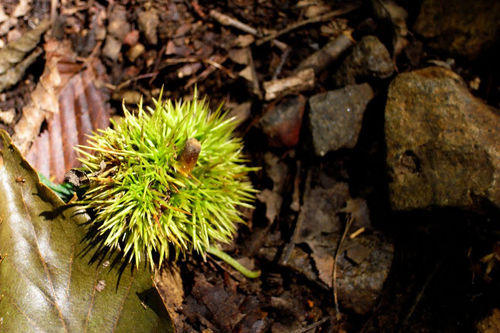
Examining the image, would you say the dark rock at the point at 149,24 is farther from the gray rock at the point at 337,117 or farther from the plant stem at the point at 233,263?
the plant stem at the point at 233,263

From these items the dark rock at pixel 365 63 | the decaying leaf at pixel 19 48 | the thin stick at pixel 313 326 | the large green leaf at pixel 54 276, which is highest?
the decaying leaf at pixel 19 48

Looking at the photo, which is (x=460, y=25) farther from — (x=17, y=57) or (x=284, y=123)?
(x=17, y=57)

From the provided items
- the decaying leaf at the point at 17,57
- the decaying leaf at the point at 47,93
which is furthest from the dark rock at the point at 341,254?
the decaying leaf at the point at 17,57

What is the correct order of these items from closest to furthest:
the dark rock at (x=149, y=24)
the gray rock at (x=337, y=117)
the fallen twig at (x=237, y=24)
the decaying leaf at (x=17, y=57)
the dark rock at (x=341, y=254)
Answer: the dark rock at (x=341, y=254)
the gray rock at (x=337, y=117)
the decaying leaf at (x=17, y=57)
the fallen twig at (x=237, y=24)
the dark rock at (x=149, y=24)

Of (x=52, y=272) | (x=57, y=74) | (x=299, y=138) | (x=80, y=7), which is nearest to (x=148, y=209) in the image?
(x=52, y=272)

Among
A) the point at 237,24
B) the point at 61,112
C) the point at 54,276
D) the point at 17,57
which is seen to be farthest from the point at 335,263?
the point at 17,57
